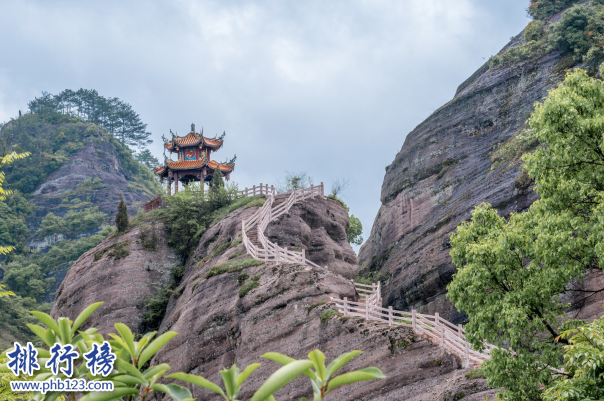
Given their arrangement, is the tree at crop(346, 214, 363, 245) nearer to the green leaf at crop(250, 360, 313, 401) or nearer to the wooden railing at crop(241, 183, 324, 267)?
the wooden railing at crop(241, 183, 324, 267)

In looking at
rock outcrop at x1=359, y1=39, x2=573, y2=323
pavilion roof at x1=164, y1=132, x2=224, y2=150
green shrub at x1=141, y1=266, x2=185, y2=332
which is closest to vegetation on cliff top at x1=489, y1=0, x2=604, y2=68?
rock outcrop at x1=359, y1=39, x2=573, y2=323

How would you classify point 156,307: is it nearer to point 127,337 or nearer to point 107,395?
point 127,337

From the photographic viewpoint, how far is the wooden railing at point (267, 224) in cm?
2369

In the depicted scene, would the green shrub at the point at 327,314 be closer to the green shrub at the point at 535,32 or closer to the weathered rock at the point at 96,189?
the green shrub at the point at 535,32

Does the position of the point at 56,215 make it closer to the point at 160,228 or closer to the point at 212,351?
the point at 160,228

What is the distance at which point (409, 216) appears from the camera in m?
35.2

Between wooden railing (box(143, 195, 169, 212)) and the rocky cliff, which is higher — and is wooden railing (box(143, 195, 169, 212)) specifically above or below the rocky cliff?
above

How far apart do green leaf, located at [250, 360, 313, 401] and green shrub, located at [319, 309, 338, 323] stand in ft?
51.3

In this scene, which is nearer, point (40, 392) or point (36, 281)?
point (40, 392)

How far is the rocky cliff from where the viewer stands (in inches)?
620

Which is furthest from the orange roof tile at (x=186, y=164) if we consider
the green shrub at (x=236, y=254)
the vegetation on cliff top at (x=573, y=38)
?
the vegetation on cliff top at (x=573, y=38)

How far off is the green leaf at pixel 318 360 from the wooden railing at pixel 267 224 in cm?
1902

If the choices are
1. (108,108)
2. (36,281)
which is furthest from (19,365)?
(108,108)

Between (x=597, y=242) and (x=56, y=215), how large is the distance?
82.6 m
